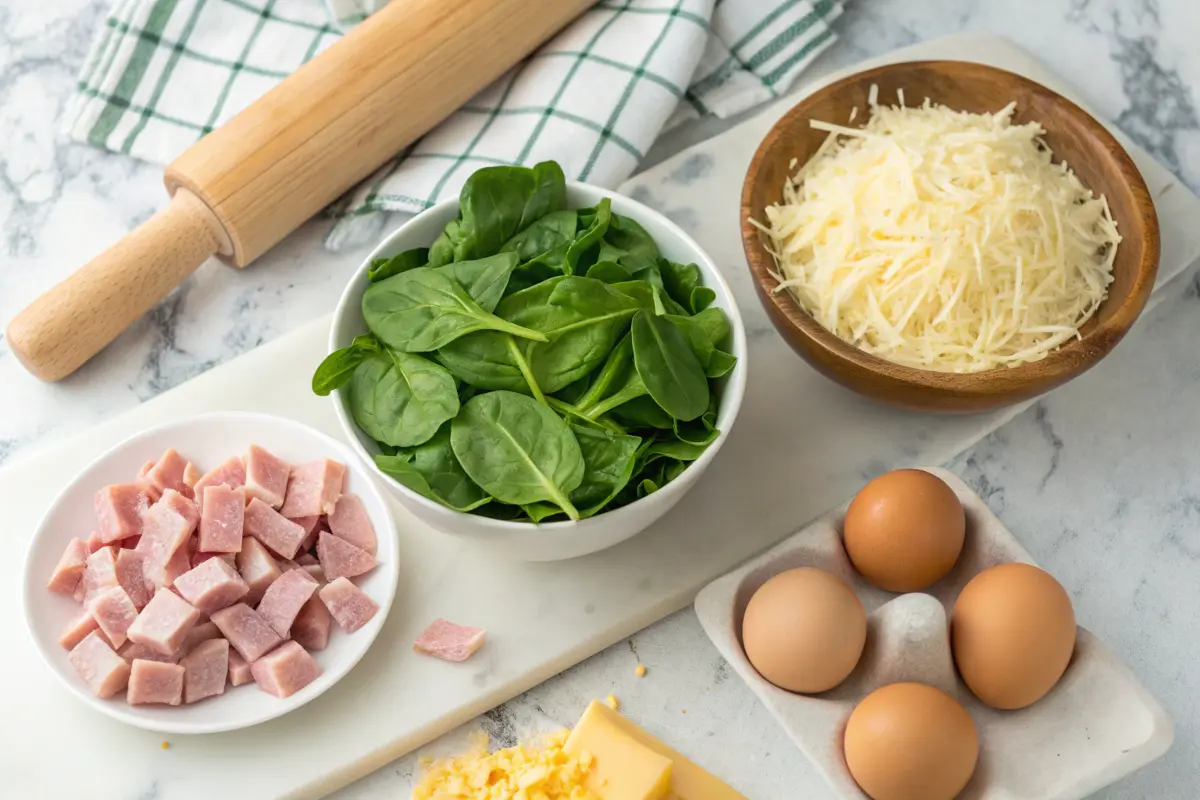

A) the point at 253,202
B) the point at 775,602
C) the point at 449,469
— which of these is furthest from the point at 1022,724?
the point at 253,202

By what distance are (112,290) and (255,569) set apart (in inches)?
18.5

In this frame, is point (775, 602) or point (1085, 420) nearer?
point (775, 602)

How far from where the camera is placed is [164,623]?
1230 millimetres

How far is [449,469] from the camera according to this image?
1.22 m

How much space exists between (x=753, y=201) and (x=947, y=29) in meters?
0.69

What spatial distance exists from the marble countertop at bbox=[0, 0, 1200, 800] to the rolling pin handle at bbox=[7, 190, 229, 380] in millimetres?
74

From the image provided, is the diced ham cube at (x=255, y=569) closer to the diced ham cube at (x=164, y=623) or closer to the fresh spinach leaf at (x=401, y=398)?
the diced ham cube at (x=164, y=623)

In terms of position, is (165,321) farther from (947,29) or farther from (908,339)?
(947,29)

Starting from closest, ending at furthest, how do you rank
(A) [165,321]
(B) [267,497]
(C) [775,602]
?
(C) [775,602]
(B) [267,497]
(A) [165,321]

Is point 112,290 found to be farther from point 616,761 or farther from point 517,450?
point 616,761

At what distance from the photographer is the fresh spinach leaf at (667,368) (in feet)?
3.84

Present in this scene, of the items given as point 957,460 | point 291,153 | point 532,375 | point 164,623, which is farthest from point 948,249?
point 164,623

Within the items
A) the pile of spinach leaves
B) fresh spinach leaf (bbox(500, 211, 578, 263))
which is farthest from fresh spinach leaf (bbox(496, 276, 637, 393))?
fresh spinach leaf (bbox(500, 211, 578, 263))

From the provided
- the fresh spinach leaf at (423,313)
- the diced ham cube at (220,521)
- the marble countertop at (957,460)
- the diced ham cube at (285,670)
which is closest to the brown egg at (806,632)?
the marble countertop at (957,460)
